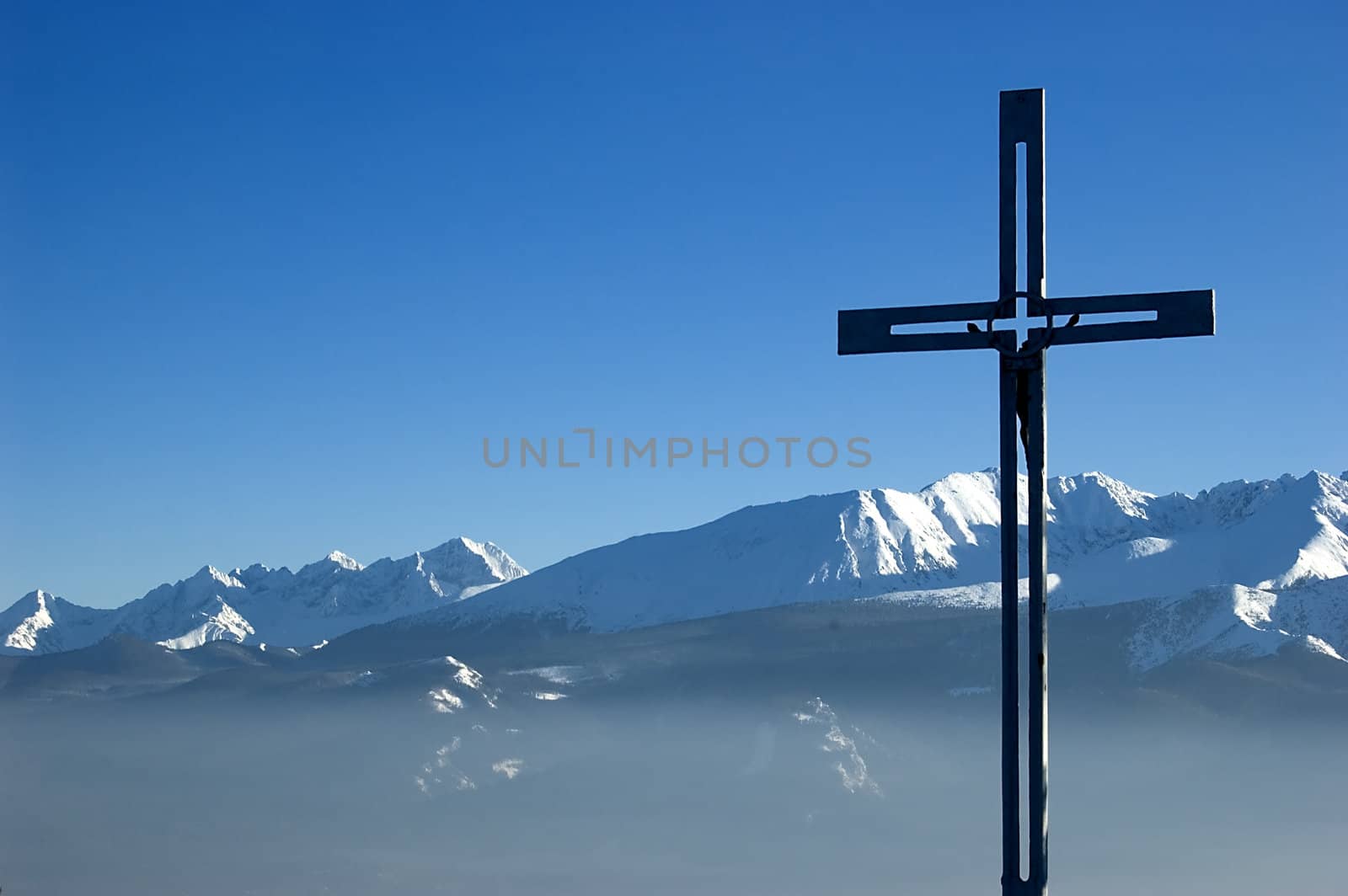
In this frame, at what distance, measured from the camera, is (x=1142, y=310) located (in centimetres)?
1122

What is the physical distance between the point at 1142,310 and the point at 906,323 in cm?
157

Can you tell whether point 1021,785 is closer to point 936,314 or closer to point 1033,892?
point 1033,892

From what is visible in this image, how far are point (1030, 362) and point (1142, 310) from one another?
804mm

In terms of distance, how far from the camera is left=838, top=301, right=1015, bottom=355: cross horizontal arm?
37.5 feet

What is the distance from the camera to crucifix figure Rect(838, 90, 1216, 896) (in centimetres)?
1103

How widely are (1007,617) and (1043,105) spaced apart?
354cm

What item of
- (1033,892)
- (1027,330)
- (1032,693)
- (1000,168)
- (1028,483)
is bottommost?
(1033,892)

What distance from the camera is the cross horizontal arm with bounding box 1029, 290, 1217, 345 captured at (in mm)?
11109

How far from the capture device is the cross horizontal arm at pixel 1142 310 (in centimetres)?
1111

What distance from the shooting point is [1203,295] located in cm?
1109

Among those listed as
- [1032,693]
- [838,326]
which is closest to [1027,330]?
[838,326]

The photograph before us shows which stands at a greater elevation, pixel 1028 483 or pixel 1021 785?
pixel 1028 483

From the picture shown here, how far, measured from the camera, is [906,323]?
1169cm

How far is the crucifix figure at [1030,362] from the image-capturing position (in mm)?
11031
